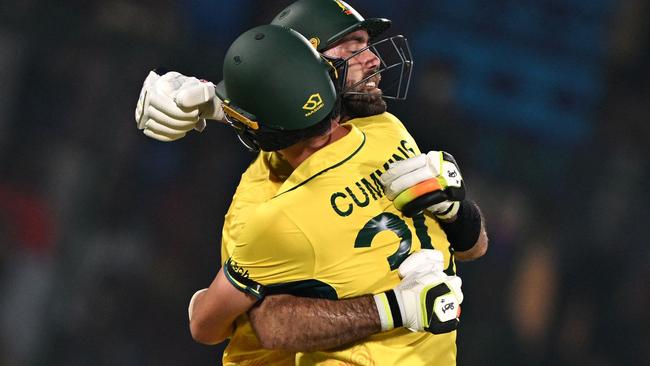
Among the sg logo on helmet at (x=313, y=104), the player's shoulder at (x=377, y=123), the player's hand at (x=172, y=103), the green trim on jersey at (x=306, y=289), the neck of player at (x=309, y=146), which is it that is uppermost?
the sg logo on helmet at (x=313, y=104)

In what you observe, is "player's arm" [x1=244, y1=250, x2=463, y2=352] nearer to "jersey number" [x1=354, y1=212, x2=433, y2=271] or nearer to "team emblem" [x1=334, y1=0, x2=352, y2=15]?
"jersey number" [x1=354, y1=212, x2=433, y2=271]

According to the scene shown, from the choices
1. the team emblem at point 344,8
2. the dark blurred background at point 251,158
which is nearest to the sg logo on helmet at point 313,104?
the team emblem at point 344,8

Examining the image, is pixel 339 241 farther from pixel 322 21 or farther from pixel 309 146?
pixel 322 21

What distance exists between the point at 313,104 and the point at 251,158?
2.15 m

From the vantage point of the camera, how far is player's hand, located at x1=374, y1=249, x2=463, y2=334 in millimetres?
2643

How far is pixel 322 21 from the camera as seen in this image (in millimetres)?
3098

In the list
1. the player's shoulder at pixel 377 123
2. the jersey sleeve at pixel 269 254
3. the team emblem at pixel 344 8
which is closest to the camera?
the jersey sleeve at pixel 269 254

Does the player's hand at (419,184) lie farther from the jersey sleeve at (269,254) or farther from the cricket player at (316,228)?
the jersey sleeve at (269,254)

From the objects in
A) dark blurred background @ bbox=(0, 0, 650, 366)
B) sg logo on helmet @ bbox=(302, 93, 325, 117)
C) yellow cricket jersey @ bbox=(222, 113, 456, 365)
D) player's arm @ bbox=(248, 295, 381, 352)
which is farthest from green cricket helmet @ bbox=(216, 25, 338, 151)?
dark blurred background @ bbox=(0, 0, 650, 366)

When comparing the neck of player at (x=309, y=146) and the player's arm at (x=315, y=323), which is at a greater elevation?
the neck of player at (x=309, y=146)

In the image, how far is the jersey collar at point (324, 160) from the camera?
8.89 ft

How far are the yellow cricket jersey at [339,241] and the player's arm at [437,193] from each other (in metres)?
0.05

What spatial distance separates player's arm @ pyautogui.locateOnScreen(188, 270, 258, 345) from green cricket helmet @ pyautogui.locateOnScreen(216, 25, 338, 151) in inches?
17.0

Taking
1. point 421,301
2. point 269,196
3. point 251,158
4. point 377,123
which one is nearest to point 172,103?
point 269,196
